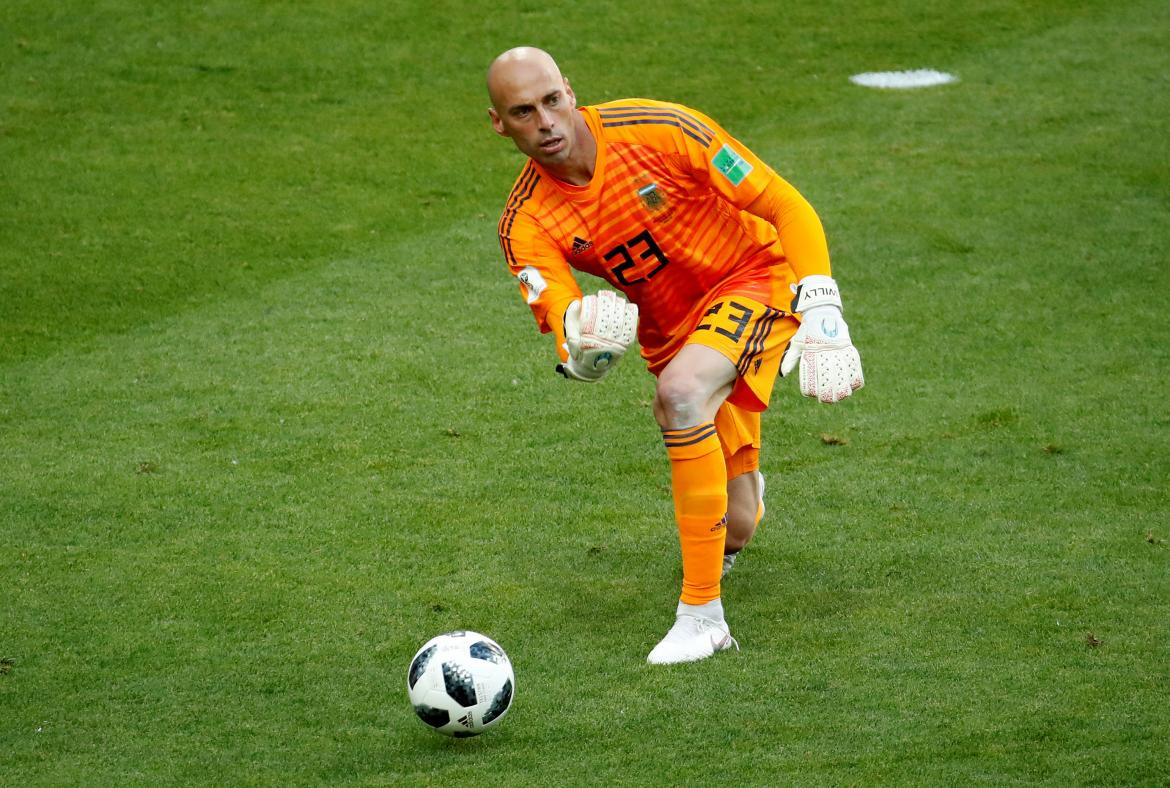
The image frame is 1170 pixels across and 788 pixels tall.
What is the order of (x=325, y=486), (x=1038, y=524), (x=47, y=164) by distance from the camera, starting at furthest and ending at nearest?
(x=47, y=164) < (x=325, y=486) < (x=1038, y=524)

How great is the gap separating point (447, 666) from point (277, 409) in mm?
3602

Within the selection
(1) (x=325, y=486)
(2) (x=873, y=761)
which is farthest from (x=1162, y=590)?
(1) (x=325, y=486)

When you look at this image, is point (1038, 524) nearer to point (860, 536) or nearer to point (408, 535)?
point (860, 536)

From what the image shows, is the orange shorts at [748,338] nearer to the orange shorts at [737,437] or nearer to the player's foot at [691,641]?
the orange shorts at [737,437]

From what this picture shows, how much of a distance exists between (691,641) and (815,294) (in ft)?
4.32

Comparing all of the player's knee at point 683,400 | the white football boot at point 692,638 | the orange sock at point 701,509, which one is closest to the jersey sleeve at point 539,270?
the player's knee at point 683,400

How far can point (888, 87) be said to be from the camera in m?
13.1

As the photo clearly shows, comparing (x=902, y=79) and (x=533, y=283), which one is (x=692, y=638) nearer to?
(x=533, y=283)

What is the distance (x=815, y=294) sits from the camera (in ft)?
16.8

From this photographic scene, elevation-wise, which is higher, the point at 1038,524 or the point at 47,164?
the point at 47,164

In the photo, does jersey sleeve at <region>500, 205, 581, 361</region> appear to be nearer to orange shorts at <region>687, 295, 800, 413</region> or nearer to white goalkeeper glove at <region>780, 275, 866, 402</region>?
orange shorts at <region>687, 295, 800, 413</region>

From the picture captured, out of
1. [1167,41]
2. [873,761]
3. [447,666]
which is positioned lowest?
[1167,41]

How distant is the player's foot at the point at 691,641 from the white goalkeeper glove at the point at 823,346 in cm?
94

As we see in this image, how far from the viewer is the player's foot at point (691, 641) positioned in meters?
5.23
